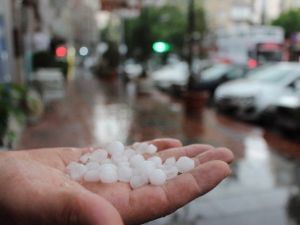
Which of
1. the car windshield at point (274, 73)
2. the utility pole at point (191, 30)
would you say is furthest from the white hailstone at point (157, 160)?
the car windshield at point (274, 73)

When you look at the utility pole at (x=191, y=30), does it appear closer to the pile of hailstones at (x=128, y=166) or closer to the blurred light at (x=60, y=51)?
the pile of hailstones at (x=128, y=166)

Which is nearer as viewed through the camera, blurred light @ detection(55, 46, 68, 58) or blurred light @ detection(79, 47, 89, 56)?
blurred light @ detection(55, 46, 68, 58)

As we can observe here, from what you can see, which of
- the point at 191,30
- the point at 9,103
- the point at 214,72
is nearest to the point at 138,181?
the point at 9,103

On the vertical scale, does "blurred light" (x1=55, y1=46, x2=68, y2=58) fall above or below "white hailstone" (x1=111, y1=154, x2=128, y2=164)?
below

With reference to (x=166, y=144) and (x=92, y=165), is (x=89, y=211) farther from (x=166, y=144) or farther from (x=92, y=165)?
(x=166, y=144)

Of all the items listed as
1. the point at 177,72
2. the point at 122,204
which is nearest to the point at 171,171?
the point at 122,204

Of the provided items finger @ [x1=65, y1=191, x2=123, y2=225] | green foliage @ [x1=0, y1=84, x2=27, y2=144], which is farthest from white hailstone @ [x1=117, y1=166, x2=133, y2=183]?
green foliage @ [x1=0, y1=84, x2=27, y2=144]

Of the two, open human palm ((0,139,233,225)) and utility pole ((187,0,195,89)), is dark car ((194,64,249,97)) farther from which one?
open human palm ((0,139,233,225))
